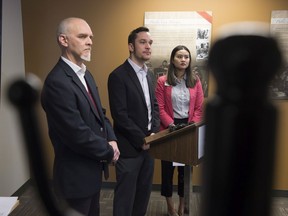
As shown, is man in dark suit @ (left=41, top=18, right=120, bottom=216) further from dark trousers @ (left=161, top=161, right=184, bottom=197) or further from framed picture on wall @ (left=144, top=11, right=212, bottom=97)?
framed picture on wall @ (left=144, top=11, right=212, bottom=97)

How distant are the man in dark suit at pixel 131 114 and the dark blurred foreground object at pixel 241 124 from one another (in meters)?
2.03

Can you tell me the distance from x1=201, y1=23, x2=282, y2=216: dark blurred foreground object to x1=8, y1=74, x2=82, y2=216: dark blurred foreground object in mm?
79

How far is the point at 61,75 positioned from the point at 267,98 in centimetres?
154

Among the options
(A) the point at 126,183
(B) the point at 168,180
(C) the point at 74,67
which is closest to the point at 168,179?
(B) the point at 168,180

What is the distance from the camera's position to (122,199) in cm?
221

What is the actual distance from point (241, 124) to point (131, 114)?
82.3 inches

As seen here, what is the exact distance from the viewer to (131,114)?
7.16 feet

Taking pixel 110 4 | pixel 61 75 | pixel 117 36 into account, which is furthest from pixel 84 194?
pixel 110 4

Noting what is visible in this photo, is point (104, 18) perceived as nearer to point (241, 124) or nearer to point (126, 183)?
point (126, 183)

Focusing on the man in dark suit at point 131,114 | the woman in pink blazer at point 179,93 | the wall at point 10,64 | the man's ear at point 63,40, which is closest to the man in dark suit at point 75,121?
the man's ear at point 63,40

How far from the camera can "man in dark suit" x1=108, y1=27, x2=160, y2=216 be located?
2152 mm

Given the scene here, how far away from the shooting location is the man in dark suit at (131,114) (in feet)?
7.06

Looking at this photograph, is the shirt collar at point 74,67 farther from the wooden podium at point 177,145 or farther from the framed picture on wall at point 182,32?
the framed picture on wall at point 182,32

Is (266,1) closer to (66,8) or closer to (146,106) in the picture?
(146,106)
